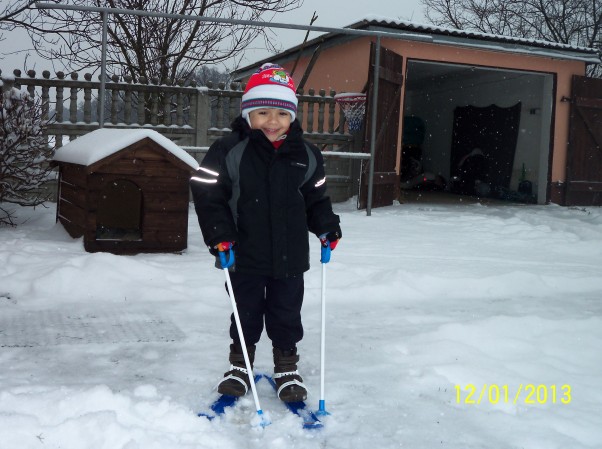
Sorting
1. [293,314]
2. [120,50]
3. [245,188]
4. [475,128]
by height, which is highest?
[120,50]

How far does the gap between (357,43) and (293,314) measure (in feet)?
33.9

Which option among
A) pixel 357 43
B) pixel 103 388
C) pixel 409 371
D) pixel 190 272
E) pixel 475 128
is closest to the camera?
pixel 103 388

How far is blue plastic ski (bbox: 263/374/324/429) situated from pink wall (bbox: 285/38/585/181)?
10.0 m

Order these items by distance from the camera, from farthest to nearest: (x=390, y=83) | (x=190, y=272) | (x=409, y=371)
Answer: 1. (x=390, y=83)
2. (x=190, y=272)
3. (x=409, y=371)

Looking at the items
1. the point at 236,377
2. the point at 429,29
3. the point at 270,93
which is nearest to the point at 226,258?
the point at 236,377

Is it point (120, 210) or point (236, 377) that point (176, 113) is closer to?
point (120, 210)

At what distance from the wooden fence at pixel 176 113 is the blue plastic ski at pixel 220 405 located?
21.9ft

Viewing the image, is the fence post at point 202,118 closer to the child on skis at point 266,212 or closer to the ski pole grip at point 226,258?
the child on skis at point 266,212

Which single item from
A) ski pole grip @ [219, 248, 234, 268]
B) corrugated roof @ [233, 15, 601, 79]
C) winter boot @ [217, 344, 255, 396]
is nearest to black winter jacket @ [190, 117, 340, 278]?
ski pole grip @ [219, 248, 234, 268]

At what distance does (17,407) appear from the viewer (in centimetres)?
251

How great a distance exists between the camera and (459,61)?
12.5 m

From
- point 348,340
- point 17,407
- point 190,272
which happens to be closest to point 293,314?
point 348,340

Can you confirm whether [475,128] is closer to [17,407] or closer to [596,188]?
[596,188]
